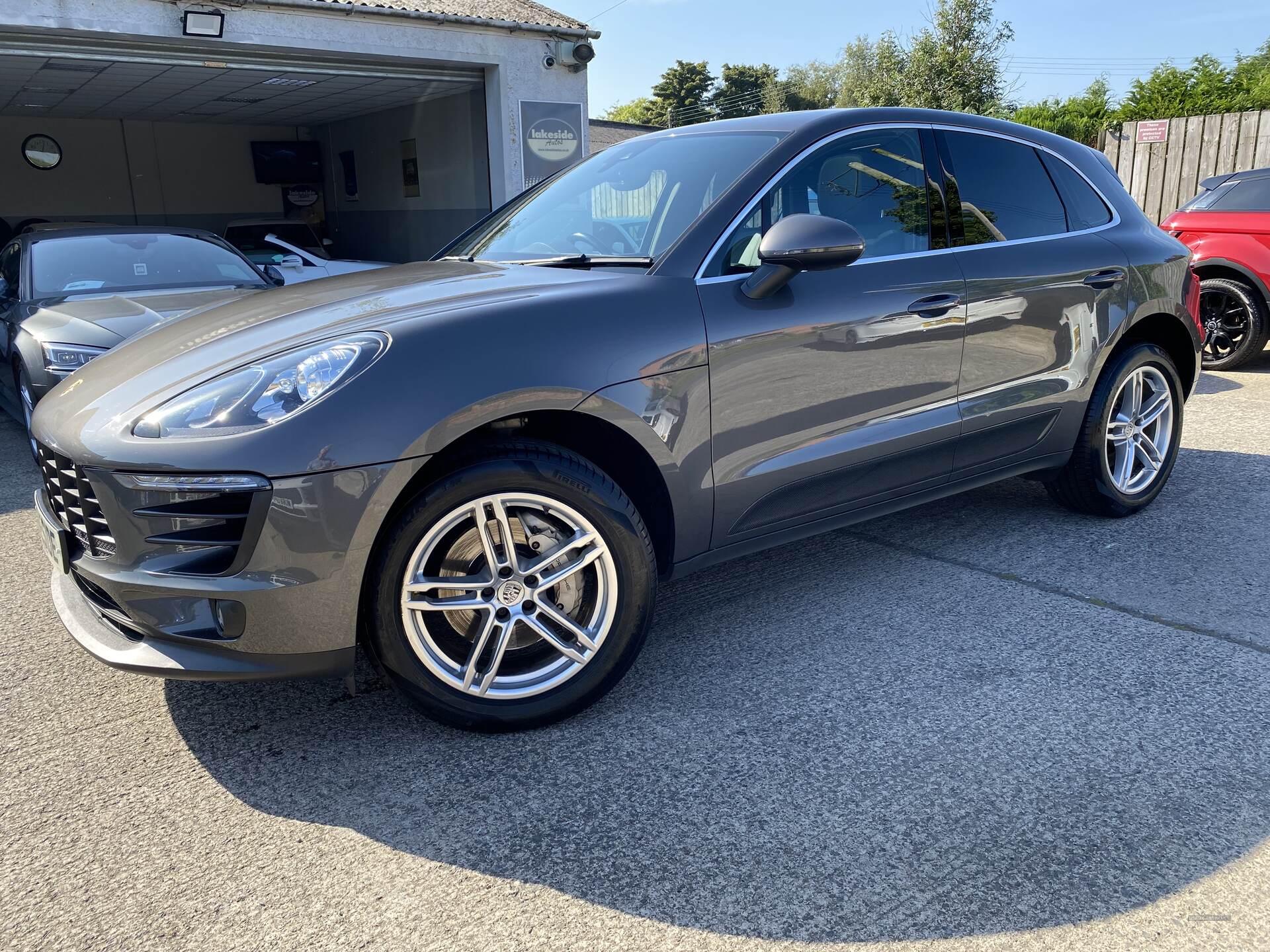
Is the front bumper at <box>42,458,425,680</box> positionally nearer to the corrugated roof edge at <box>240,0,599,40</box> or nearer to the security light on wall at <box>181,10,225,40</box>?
the security light on wall at <box>181,10,225,40</box>

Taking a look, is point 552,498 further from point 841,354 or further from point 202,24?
point 202,24

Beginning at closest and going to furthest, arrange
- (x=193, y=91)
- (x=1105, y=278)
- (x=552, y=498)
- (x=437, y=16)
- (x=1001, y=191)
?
(x=552, y=498) → (x=1001, y=191) → (x=1105, y=278) → (x=437, y=16) → (x=193, y=91)

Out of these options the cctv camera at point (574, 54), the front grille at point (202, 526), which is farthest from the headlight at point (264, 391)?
the cctv camera at point (574, 54)

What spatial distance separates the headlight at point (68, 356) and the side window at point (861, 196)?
13.2 ft

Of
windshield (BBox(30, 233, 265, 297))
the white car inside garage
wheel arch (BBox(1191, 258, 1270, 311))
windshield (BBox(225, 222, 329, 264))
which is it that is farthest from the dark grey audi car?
windshield (BBox(225, 222, 329, 264))

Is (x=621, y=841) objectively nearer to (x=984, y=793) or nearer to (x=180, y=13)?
(x=984, y=793)

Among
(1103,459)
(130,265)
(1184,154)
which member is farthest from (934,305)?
(1184,154)

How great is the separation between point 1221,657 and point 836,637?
1.16 m

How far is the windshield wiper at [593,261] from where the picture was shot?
304 cm

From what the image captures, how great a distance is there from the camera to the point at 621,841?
2242mm

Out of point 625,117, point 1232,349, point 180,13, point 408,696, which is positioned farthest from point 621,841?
point 625,117

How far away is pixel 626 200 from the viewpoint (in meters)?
3.54

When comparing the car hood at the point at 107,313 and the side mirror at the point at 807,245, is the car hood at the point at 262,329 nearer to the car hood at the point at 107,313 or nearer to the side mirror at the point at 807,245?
the side mirror at the point at 807,245

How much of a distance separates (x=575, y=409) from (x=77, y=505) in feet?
4.33
